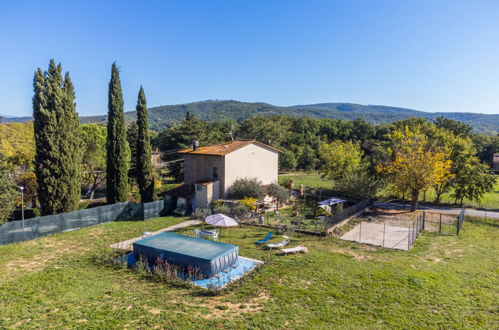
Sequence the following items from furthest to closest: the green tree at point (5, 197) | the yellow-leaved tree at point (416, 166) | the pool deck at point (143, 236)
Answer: the yellow-leaved tree at point (416, 166)
the green tree at point (5, 197)
the pool deck at point (143, 236)

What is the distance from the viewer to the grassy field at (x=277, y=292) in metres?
9.52

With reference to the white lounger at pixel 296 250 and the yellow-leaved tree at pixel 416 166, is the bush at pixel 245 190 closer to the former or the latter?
the white lounger at pixel 296 250

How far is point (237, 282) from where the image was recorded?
12.5m

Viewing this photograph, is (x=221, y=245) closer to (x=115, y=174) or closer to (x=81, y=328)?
(x=81, y=328)

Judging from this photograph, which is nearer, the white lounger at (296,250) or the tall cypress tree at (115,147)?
the white lounger at (296,250)

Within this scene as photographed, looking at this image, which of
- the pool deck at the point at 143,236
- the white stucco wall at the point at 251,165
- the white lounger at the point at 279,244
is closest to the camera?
the white lounger at the point at 279,244

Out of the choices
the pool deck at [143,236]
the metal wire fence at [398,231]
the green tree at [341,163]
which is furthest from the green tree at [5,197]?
the green tree at [341,163]

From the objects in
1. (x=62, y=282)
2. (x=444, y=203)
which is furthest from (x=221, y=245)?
(x=444, y=203)

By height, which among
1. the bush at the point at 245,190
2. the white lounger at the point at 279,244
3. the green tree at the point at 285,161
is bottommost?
the white lounger at the point at 279,244

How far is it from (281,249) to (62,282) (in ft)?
34.1

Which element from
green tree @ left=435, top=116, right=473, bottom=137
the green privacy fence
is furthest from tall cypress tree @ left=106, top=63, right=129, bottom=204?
green tree @ left=435, top=116, right=473, bottom=137

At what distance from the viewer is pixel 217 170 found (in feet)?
91.6

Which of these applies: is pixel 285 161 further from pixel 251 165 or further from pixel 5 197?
pixel 5 197

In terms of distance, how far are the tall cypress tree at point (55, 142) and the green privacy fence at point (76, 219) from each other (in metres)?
1.91
